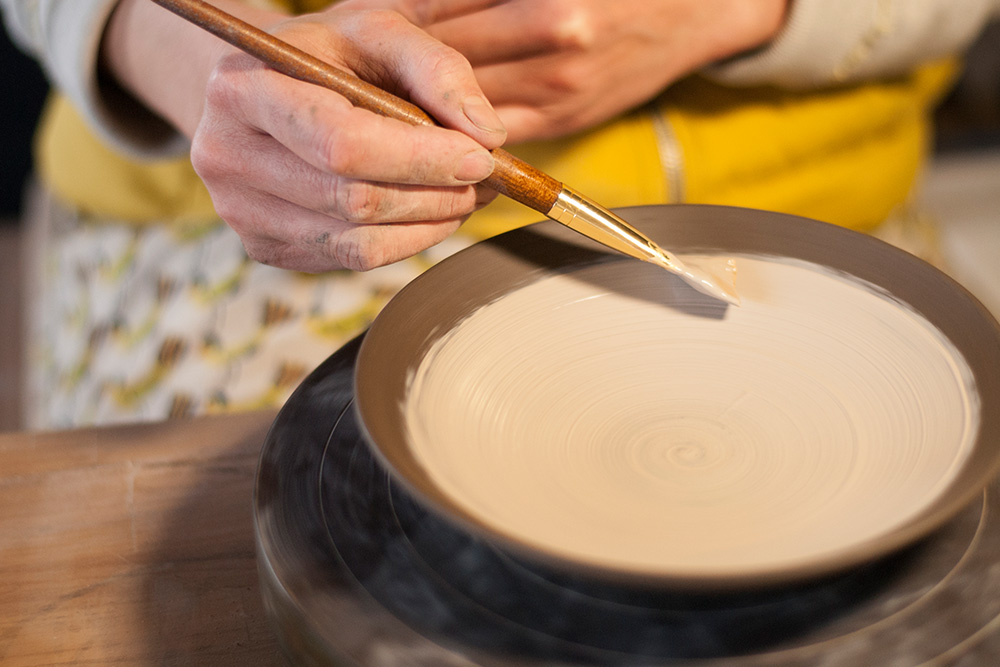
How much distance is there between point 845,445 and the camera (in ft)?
1.40

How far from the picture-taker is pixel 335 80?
0.47 metres

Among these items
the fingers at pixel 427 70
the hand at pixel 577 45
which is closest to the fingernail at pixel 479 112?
the fingers at pixel 427 70

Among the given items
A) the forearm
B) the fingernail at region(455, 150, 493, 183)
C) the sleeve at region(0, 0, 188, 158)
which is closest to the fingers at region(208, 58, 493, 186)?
the fingernail at region(455, 150, 493, 183)

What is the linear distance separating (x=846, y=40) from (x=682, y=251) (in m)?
0.38

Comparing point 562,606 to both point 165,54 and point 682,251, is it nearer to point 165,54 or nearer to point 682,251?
point 682,251

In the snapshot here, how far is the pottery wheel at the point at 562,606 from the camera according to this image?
350 millimetres

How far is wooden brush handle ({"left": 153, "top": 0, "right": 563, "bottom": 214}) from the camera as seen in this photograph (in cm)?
45

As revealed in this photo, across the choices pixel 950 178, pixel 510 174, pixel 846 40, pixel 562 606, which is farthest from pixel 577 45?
pixel 950 178

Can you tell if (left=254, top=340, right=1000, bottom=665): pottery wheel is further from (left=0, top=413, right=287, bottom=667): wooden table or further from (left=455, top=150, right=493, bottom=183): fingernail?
(left=455, top=150, right=493, bottom=183): fingernail

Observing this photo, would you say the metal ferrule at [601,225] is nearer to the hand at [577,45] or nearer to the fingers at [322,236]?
the fingers at [322,236]

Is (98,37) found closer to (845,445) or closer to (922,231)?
(845,445)

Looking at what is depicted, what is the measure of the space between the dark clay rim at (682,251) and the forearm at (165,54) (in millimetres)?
280

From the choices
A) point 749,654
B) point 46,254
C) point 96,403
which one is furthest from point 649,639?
point 46,254

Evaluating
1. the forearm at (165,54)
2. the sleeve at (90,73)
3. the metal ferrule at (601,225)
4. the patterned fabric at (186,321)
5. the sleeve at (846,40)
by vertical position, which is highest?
the sleeve at (846,40)
